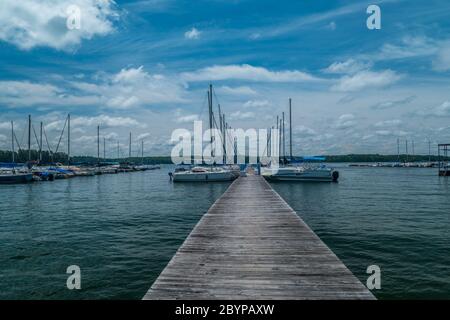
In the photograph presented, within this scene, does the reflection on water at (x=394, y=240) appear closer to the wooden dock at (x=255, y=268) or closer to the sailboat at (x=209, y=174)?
the wooden dock at (x=255, y=268)

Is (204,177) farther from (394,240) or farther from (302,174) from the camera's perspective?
(394,240)

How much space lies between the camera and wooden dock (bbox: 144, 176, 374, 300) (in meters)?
6.42

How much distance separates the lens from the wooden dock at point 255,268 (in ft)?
21.1

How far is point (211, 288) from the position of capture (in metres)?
6.67

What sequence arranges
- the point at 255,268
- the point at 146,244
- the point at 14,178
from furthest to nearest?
the point at 14,178 → the point at 146,244 → the point at 255,268

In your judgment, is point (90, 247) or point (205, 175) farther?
point (205, 175)

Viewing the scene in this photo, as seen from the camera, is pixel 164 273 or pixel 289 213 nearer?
pixel 164 273

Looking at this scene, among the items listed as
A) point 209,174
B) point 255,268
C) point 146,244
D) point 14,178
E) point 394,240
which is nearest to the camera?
point 255,268

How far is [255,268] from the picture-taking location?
7809 millimetres
